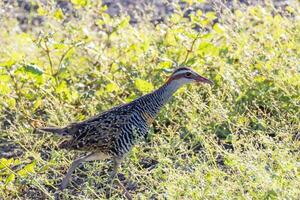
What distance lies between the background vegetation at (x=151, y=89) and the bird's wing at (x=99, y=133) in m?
0.20

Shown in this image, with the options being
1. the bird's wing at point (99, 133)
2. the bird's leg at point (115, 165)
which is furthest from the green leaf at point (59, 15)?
the bird's leg at point (115, 165)

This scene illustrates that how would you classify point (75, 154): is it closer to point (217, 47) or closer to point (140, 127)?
point (140, 127)

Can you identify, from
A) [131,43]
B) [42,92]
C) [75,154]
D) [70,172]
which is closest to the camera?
[70,172]

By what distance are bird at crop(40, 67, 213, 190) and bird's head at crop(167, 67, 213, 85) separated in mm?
300

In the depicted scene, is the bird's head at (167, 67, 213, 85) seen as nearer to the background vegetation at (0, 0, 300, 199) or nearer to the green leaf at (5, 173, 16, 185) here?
the background vegetation at (0, 0, 300, 199)

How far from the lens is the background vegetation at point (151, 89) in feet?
27.9

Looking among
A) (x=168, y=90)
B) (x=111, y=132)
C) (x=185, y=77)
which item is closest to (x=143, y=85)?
(x=168, y=90)

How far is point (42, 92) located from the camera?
10.3m

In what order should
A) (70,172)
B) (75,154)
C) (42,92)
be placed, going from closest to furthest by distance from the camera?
1. (70,172)
2. (75,154)
3. (42,92)

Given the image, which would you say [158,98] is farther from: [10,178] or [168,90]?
[10,178]

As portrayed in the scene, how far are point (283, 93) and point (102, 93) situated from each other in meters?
1.87

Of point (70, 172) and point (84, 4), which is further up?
point (84, 4)

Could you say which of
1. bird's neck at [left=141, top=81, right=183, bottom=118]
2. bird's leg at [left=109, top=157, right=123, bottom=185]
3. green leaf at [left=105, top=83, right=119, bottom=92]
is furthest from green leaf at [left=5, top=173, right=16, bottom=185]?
green leaf at [left=105, top=83, right=119, bottom=92]

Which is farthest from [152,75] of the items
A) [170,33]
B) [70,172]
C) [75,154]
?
[70,172]
